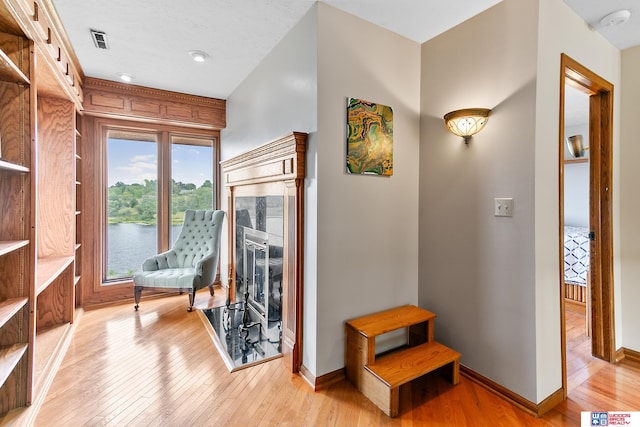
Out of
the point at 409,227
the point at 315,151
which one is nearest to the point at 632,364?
the point at 409,227

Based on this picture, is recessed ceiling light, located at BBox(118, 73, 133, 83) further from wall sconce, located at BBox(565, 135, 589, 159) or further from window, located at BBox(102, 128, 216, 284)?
wall sconce, located at BBox(565, 135, 589, 159)

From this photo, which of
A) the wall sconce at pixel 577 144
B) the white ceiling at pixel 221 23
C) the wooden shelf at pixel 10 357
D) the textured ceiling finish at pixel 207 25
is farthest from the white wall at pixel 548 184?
the wooden shelf at pixel 10 357

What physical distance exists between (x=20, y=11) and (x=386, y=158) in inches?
88.8

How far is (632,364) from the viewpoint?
2.32m

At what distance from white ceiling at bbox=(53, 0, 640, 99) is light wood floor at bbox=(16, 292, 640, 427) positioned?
2.52 m

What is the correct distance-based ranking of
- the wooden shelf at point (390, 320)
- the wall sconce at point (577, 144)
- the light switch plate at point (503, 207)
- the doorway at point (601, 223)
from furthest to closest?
1. the wall sconce at point (577, 144)
2. the doorway at point (601, 223)
3. the wooden shelf at point (390, 320)
4. the light switch plate at point (503, 207)

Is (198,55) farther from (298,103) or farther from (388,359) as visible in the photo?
(388,359)

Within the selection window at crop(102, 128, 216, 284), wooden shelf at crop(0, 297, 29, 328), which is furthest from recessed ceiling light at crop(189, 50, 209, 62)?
wooden shelf at crop(0, 297, 29, 328)

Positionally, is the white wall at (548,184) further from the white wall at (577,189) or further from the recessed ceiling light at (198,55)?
the white wall at (577,189)

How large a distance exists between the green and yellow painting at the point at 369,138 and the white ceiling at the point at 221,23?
637 millimetres

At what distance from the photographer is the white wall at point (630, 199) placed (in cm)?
237

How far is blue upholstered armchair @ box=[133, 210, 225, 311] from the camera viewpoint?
3279 millimetres

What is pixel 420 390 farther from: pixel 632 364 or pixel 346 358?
pixel 632 364

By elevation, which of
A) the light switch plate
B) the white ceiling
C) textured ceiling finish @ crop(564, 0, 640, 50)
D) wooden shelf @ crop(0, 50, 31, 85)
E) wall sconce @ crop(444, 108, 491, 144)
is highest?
the white ceiling
